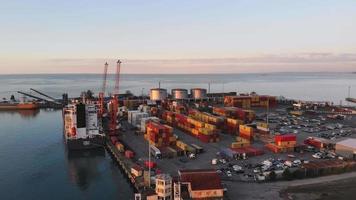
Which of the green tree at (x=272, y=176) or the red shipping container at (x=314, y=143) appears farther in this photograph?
the red shipping container at (x=314, y=143)

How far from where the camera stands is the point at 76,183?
2869cm

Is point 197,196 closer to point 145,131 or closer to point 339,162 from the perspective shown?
point 339,162

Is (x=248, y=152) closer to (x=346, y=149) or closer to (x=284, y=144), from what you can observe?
(x=284, y=144)

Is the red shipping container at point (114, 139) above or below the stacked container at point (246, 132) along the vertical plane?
below

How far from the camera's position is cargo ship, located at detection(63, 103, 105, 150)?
3862 centimetres

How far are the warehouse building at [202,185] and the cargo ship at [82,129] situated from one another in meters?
18.1

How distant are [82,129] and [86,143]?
164 centimetres

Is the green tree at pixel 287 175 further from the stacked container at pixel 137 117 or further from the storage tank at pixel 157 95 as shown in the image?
the storage tank at pixel 157 95

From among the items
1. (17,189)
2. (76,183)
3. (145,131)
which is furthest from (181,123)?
(17,189)

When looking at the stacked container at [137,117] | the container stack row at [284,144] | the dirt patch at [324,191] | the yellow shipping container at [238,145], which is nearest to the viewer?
the dirt patch at [324,191]

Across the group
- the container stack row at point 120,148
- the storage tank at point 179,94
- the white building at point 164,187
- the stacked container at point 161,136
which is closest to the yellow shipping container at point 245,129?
the stacked container at point 161,136

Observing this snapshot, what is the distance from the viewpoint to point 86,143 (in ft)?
128

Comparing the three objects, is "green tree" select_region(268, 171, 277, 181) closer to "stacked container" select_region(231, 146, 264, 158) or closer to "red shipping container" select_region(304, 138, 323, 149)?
"stacked container" select_region(231, 146, 264, 158)

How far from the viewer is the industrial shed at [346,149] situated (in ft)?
103
